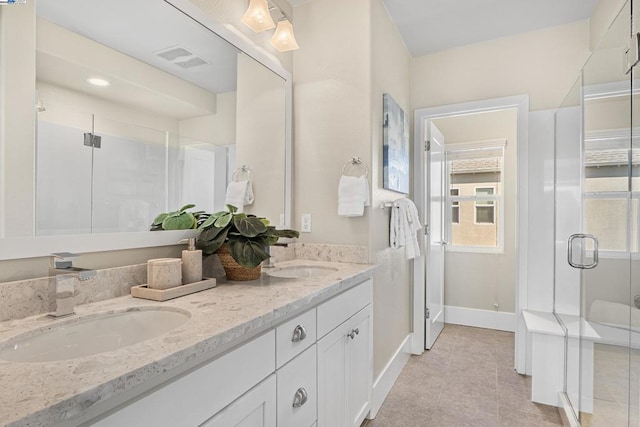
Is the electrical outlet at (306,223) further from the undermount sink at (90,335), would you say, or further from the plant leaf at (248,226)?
the undermount sink at (90,335)

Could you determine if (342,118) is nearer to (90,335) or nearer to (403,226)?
(403,226)

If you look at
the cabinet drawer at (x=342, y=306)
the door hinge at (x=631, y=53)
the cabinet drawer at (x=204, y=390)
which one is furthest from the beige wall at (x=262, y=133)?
the door hinge at (x=631, y=53)

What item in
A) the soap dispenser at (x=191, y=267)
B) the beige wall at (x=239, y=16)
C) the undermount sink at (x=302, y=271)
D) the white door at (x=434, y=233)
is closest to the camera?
the soap dispenser at (x=191, y=267)

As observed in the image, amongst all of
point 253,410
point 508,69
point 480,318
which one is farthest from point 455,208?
point 253,410

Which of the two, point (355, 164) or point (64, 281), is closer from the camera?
point (64, 281)

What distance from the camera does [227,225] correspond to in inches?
56.8

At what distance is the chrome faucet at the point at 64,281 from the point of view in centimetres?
94

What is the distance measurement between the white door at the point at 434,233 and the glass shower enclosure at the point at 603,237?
99 centimetres

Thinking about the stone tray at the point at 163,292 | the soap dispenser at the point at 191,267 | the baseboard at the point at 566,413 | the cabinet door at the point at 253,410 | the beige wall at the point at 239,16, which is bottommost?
the baseboard at the point at 566,413

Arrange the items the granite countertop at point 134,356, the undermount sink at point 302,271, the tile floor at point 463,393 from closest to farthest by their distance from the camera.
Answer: the granite countertop at point 134,356 → the undermount sink at point 302,271 → the tile floor at point 463,393

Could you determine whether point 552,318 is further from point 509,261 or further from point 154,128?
point 154,128

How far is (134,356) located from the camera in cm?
69

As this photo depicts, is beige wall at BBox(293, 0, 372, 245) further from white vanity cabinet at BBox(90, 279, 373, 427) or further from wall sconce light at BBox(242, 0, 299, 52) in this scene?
white vanity cabinet at BBox(90, 279, 373, 427)

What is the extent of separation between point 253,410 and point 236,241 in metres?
0.65
